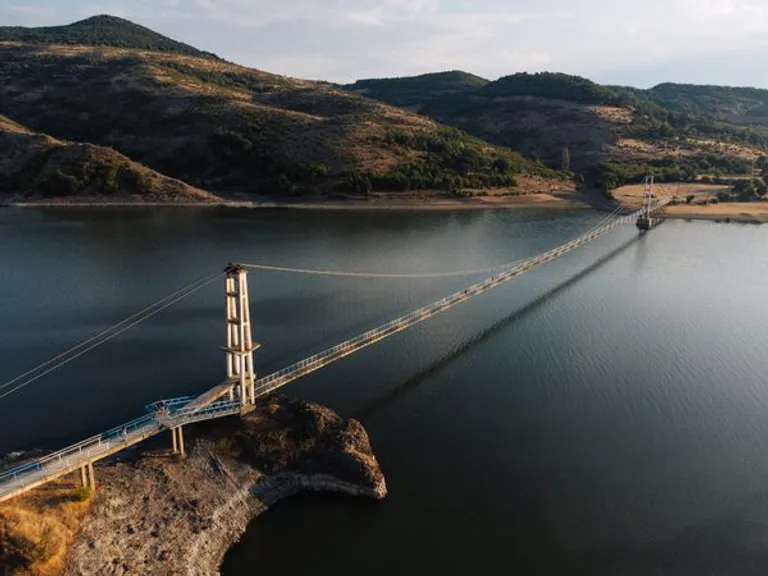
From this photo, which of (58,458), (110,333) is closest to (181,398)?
(58,458)

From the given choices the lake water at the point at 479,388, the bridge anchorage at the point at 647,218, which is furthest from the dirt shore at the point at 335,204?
the lake water at the point at 479,388

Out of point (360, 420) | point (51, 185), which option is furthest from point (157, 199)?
point (360, 420)

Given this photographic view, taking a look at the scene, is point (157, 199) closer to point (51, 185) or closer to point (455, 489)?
point (51, 185)

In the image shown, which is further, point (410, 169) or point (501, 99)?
point (501, 99)

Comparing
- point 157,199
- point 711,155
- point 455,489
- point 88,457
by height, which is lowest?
point 455,489

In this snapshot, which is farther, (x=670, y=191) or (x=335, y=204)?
(x=670, y=191)

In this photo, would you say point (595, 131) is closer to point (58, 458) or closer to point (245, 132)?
point (245, 132)

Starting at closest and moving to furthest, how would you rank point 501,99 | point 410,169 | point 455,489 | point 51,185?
point 455,489
point 51,185
point 410,169
point 501,99
